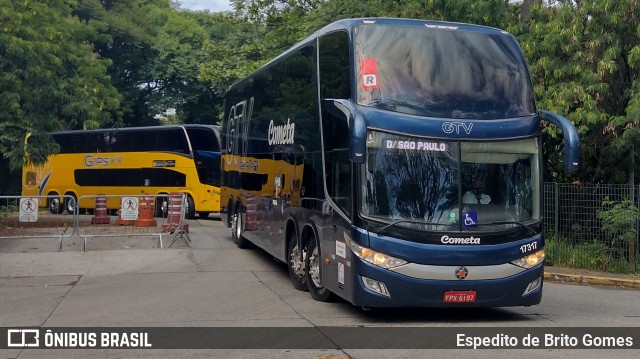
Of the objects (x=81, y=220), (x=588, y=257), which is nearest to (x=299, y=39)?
(x=81, y=220)

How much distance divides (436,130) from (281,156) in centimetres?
469

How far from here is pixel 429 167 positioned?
1037 centimetres

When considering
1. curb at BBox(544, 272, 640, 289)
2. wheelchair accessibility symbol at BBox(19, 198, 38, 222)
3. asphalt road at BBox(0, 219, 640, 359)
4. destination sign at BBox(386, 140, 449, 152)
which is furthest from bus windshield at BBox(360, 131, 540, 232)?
wheelchair accessibility symbol at BBox(19, 198, 38, 222)

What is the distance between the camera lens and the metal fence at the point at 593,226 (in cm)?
1689

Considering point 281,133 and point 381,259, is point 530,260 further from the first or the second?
point 281,133

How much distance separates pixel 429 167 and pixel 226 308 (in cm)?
369

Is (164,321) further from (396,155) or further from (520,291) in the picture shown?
(520,291)

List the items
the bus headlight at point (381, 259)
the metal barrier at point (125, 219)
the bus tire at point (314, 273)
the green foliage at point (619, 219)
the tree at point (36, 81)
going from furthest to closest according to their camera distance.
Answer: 1. the tree at point (36, 81)
2. the metal barrier at point (125, 219)
3. the green foliage at point (619, 219)
4. the bus tire at point (314, 273)
5. the bus headlight at point (381, 259)

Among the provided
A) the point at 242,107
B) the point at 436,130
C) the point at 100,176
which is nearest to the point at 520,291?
the point at 436,130

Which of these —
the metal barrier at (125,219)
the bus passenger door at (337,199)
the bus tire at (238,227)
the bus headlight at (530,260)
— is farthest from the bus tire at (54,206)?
the bus headlight at (530,260)

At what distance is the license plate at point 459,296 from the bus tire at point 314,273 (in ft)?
7.38

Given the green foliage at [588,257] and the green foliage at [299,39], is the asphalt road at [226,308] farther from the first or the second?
the green foliage at [299,39]

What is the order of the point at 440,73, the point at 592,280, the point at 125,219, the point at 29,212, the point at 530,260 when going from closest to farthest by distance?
the point at 530,260 < the point at 440,73 < the point at 592,280 < the point at 29,212 < the point at 125,219

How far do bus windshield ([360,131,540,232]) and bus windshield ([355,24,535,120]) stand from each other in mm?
485
